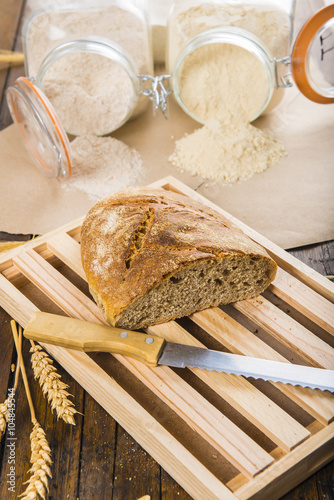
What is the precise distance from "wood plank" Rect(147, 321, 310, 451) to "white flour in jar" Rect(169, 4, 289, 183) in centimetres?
138

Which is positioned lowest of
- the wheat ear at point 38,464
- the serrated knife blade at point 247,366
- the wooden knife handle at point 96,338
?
the wheat ear at point 38,464

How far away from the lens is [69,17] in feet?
9.39

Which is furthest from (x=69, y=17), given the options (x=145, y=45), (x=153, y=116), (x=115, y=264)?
(x=115, y=264)

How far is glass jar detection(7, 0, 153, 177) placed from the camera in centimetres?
282

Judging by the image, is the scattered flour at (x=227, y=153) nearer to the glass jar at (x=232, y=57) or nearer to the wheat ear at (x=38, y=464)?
the glass jar at (x=232, y=57)

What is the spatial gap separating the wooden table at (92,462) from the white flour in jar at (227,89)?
152cm

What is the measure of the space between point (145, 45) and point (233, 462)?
2381 mm

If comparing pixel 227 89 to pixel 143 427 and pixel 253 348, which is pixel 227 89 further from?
pixel 143 427

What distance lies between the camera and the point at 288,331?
1866 millimetres

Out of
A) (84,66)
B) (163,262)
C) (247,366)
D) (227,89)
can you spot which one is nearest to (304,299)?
(247,366)

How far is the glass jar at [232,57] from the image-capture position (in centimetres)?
278

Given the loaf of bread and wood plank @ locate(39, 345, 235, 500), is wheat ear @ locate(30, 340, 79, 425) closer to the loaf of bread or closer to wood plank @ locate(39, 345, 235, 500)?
wood plank @ locate(39, 345, 235, 500)

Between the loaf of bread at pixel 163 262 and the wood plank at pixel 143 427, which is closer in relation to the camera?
the wood plank at pixel 143 427

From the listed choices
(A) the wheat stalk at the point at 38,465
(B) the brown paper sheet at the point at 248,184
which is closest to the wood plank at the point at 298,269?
(B) the brown paper sheet at the point at 248,184
